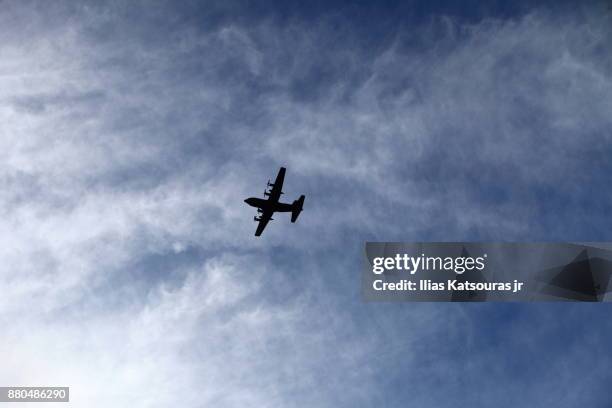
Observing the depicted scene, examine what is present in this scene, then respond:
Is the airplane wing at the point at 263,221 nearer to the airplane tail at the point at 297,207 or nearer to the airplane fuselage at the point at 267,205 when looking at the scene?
the airplane fuselage at the point at 267,205

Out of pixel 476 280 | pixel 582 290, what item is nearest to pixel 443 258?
pixel 476 280

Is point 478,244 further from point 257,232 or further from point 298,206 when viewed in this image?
point 257,232

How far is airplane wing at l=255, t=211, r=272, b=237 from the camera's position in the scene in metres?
64.5

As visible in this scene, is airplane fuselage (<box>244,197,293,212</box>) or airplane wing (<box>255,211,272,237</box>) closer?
airplane fuselage (<box>244,197,293,212</box>)

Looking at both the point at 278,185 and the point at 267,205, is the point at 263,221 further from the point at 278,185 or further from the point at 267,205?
the point at 278,185

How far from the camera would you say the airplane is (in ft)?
204

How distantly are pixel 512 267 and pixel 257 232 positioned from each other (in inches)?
1506

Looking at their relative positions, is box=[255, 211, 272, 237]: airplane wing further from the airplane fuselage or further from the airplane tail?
the airplane tail

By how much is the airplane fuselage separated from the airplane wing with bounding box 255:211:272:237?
0.80m

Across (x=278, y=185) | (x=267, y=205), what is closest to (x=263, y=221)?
(x=267, y=205)

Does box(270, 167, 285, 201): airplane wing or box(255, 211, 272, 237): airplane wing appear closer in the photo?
box(270, 167, 285, 201): airplane wing

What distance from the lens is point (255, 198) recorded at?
62.7 metres

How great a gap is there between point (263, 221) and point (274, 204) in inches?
170

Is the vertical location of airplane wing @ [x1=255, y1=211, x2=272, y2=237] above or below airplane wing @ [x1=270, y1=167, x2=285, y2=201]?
below
